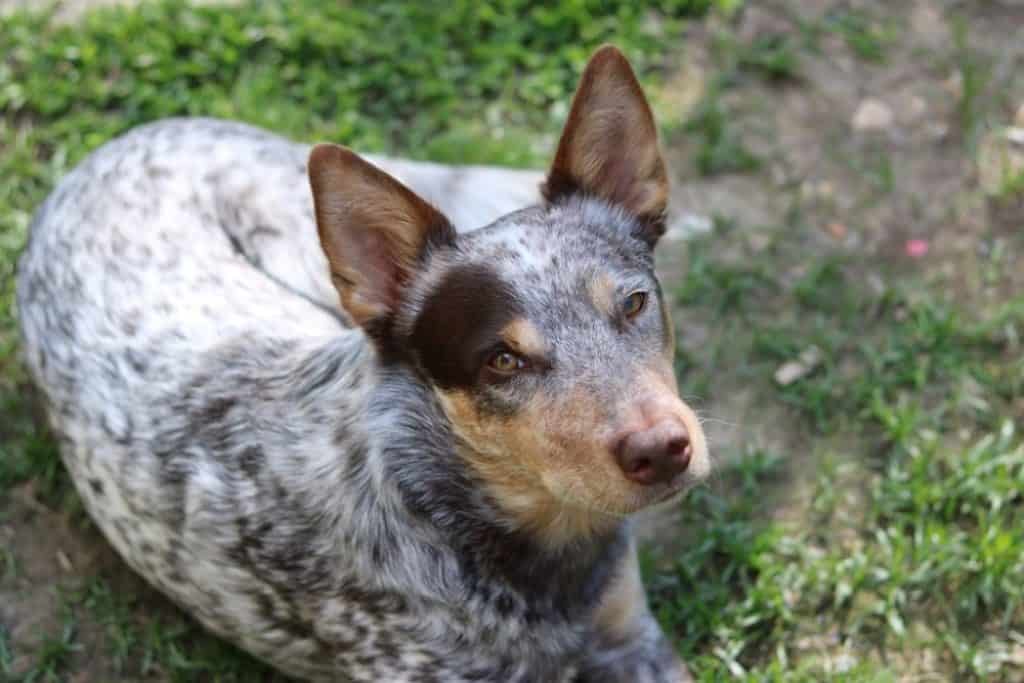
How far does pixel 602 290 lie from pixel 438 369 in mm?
530

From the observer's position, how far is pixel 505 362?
11.8ft

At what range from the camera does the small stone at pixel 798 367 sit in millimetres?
5375

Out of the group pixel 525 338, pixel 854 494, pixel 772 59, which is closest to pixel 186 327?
pixel 525 338

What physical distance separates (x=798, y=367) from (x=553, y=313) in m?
2.13

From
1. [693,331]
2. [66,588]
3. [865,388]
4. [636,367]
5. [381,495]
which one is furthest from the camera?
[693,331]

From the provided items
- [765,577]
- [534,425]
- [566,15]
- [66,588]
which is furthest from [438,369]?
[566,15]

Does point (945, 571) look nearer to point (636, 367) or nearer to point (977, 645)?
point (977, 645)

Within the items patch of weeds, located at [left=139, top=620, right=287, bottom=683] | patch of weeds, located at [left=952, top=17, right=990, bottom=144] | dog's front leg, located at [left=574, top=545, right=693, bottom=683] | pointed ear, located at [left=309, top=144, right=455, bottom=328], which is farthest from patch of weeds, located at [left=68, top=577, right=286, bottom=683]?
patch of weeds, located at [left=952, top=17, right=990, bottom=144]

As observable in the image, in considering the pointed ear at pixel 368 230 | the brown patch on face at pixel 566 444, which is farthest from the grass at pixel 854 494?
the pointed ear at pixel 368 230

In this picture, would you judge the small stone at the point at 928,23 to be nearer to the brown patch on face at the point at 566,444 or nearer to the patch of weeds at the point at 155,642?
the brown patch on face at the point at 566,444

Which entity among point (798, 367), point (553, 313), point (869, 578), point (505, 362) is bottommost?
point (869, 578)

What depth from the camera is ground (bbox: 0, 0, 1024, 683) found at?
4.65 metres

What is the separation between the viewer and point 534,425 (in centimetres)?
354

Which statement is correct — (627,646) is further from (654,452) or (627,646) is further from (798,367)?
(798,367)
